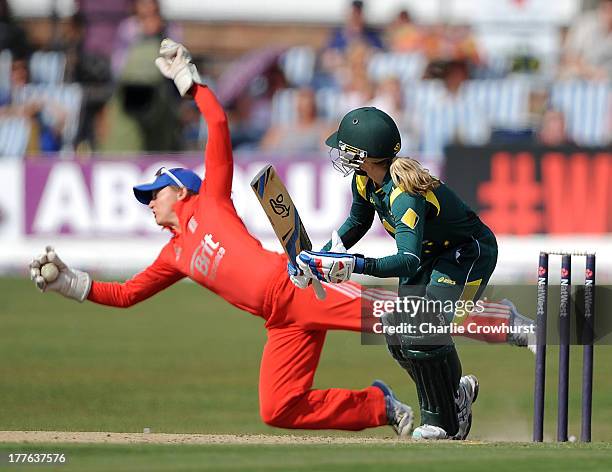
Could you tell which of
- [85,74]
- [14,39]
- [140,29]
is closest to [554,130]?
[140,29]

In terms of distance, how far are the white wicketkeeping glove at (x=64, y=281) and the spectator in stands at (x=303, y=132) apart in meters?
8.93

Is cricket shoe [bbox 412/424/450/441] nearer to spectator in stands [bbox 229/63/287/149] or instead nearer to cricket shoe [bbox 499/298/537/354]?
cricket shoe [bbox 499/298/537/354]

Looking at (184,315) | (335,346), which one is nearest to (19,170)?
(184,315)

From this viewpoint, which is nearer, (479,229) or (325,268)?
(325,268)

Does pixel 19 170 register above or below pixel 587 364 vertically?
above

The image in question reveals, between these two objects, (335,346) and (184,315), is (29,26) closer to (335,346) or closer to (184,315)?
(184,315)

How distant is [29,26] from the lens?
22.3 meters

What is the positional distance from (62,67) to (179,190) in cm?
1266

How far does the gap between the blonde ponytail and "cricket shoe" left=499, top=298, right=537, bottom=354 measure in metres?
1.21

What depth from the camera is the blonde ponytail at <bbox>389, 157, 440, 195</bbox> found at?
23.5ft

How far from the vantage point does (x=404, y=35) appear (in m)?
19.8

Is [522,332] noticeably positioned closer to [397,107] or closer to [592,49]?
[397,107]

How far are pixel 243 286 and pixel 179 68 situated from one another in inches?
59.8

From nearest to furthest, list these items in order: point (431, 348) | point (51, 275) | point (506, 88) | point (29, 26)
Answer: point (431, 348) → point (51, 275) → point (506, 88) → point (29, 26)
